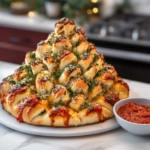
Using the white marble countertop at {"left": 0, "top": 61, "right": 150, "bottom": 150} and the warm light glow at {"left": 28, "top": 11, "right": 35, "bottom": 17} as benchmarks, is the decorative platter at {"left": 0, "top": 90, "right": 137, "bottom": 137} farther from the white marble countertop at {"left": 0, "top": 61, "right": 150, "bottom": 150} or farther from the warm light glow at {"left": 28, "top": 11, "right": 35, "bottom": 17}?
the warm light glow at {"left": 28, "top": 11, "right": 35, "bottom": 17}

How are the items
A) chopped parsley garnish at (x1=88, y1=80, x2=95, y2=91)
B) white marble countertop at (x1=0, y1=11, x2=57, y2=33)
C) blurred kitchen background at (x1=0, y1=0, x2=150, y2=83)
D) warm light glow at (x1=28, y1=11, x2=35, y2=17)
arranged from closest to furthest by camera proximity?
chopped parsley garnish at (x1=88, y1=80, x2=95, y2=91) < blurred kitchen background at (x1=0, y1=0, x2=150, y2=83) < white marble countertop at (x1=0, y1=11, x2=57, y2=33) < warm light glow at (x1=28, y1=11, x2=35, y2=17)

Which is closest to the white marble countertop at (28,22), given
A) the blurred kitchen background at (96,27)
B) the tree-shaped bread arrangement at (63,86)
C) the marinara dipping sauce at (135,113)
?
the blurred kitchen background at (96,27)

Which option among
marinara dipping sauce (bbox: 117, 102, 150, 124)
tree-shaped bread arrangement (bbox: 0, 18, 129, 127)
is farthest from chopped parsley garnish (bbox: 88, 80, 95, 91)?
marinara dipping sauce (bbox: 117, 102, 150, 124)

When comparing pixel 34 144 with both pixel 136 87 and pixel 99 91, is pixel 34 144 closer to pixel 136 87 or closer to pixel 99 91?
pixel 99 91

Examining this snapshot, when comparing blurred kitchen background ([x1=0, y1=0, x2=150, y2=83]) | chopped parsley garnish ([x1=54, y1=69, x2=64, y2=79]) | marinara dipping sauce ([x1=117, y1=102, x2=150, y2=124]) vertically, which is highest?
blurred kitchen background ([x1=0, y1=0, x2=150, y2=83])

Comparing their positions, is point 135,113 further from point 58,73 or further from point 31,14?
point 31,14

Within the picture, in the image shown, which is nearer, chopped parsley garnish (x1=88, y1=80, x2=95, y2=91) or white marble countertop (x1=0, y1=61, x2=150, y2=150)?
white marble countertop (x1=0, y1=61, x2=150, y2=150)
